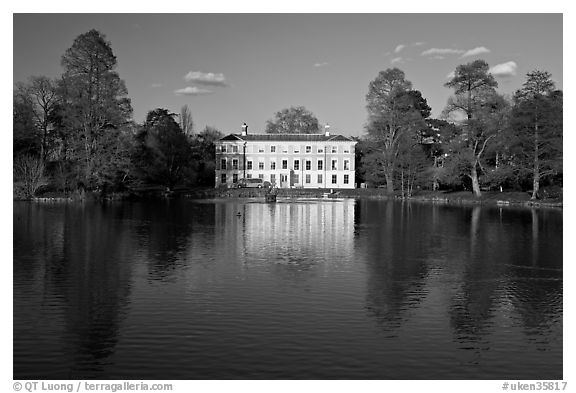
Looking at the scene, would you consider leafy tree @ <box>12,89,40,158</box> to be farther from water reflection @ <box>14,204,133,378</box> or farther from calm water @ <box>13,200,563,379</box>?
calm water @ <box>13,200,563,379</box>

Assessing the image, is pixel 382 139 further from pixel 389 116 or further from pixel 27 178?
pixel 27 178

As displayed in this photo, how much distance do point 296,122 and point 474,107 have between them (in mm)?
51814

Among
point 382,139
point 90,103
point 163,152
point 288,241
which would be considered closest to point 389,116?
point 382,139

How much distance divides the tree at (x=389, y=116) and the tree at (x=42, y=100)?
31888 mm

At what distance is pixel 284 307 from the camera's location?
1211 cm

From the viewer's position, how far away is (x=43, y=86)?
50.2 metres

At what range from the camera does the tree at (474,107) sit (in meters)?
49.9

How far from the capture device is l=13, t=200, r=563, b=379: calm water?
29.5 ft

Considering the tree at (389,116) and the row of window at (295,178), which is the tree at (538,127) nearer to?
the tree at (389,116)

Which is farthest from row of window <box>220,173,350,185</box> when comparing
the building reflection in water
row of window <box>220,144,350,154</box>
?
the building reflection in water

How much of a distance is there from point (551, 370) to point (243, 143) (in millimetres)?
71050

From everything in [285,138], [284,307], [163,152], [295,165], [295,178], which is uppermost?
[285,138]

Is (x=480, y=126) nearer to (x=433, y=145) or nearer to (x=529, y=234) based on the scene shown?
(x=433, y=145)
